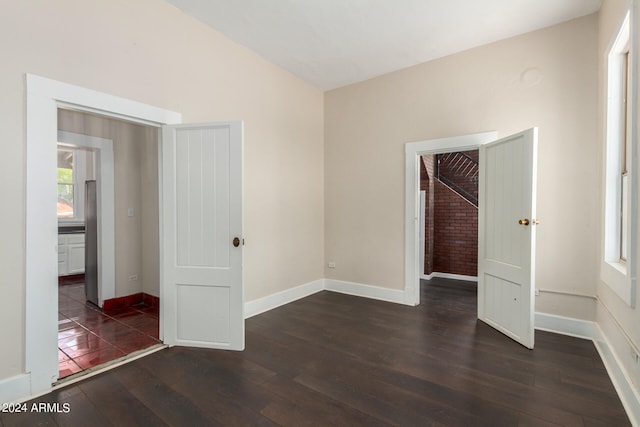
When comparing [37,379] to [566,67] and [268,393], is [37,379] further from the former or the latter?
[566,67]

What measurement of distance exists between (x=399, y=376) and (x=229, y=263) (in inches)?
67.2

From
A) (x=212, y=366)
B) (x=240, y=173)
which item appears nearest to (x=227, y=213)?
(x=240, y=173)

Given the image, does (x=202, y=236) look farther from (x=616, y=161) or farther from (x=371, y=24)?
(x=616, y=161)

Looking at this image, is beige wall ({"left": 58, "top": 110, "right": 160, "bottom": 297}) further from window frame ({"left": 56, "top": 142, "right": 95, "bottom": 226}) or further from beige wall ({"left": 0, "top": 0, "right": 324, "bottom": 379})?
window frame ({"left": 56, "top": 142, "right": 95, "bottom": 226})

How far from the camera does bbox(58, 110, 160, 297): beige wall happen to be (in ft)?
13.3

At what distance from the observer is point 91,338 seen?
300cm

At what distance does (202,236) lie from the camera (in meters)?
2.85

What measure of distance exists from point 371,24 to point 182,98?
2060 mm

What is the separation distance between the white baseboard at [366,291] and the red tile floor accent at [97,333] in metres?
2.50

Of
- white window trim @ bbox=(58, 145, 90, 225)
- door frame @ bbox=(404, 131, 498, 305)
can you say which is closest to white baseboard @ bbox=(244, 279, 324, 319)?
door frame @ bbox=(404, 131, 498, 305)

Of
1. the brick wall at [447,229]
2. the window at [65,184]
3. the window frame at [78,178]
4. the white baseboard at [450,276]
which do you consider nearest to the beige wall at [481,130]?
the brick wall at [447,229]

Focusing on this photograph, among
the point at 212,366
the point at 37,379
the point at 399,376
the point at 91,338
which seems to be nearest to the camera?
the point at 37,379

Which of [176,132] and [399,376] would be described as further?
[176,132]

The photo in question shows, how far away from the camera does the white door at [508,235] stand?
2799 millimetres
